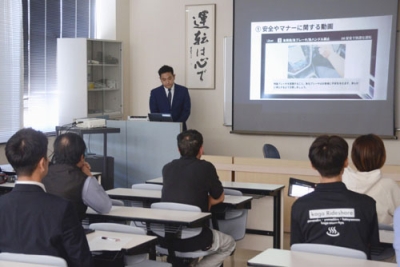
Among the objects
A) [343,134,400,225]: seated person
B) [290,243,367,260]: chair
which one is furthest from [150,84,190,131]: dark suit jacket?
[290,243,367,260]: chair

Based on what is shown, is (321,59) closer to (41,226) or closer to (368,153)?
(368,153)

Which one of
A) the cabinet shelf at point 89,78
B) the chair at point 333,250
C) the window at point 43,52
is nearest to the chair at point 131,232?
the chair at point 333,250

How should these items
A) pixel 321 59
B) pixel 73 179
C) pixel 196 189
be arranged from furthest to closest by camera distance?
pixel 321 59
pixel 196 189
pixel 73 179

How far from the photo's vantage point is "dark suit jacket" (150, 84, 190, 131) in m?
8.20

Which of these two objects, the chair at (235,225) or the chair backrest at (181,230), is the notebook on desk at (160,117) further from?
the chair backrest at (181,230)

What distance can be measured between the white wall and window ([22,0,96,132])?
1.01m

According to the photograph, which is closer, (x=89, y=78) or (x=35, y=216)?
(x=35, y=216)

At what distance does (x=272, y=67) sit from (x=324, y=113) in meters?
0.90

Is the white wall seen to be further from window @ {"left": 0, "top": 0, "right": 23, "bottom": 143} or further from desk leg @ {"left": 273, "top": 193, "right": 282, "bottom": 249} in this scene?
desk leg @ {"left": 273, "top": 193, "right": 282, "bottom": 249}

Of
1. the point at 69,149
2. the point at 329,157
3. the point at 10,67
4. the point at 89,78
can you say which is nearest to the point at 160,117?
the point at 89,78

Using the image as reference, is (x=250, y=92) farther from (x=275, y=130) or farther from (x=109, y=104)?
(x=109, y=104)

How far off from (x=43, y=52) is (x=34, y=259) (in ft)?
18.4

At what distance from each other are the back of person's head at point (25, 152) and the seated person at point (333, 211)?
1.25 metres

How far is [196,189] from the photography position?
415 cm
